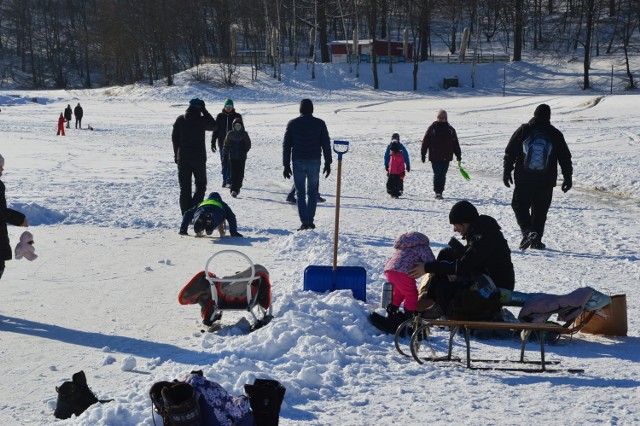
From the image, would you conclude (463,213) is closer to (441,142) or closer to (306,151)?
(306,151)

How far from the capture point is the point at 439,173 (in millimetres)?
16047

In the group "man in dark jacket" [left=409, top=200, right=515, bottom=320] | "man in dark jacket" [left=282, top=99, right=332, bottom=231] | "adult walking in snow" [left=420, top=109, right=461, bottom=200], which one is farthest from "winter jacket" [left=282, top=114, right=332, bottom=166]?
"man in dark jacket" [left=409, top=200, right=515, bottom=320]

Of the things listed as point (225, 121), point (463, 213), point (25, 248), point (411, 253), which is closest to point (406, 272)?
point (411, 253)

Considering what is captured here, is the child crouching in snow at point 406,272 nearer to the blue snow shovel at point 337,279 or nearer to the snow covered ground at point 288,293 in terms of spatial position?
the snow covered ground at point 288,293

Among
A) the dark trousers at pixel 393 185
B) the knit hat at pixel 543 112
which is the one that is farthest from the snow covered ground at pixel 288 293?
the knit hat at pixel 543 112

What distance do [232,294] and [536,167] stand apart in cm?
521

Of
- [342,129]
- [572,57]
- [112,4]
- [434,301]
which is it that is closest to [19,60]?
[112,4]

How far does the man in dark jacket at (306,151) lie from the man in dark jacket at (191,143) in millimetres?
1164

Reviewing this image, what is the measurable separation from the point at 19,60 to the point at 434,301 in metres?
100

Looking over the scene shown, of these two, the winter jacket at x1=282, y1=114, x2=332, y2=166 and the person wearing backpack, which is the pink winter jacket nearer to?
the person wearing backpack

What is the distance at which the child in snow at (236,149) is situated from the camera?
52.3 ft

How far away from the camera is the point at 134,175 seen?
20062 millimetres

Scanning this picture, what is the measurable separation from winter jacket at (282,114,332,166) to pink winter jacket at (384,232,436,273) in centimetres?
489

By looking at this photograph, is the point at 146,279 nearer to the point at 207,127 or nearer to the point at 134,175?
the point at 207,127
